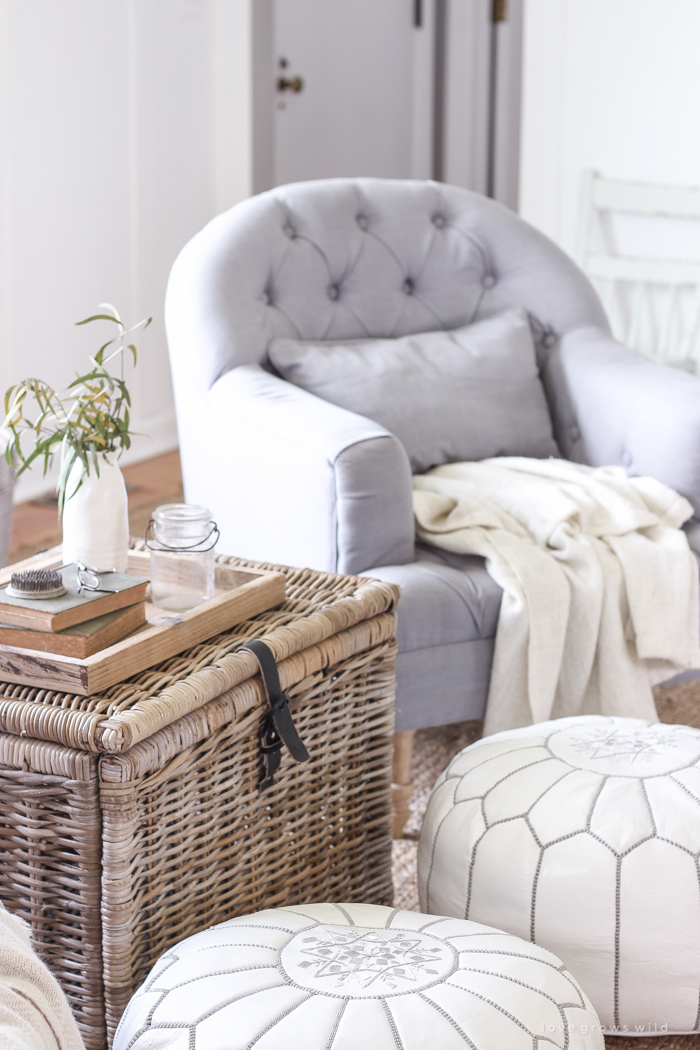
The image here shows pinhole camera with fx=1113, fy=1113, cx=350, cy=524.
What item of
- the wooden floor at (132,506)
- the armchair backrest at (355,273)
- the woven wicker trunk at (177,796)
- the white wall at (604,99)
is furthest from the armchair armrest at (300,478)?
the white wall at (604,99)

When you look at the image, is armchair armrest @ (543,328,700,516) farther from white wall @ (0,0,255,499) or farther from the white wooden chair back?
white wall @ (0,0,255,499)

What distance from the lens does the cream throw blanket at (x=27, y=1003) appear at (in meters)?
0.68

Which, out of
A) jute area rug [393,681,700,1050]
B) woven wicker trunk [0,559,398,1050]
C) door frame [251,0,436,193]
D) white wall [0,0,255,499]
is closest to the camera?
woven wicker trunk [0,559,398,1050]

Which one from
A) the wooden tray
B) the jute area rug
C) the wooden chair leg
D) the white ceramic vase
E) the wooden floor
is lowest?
the jute area rug

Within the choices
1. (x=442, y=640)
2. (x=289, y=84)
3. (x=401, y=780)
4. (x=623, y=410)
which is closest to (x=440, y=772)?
(x=401, y=780)

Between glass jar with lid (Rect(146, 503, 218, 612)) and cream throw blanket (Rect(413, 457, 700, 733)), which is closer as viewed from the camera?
glass jar with lid (Rect(146, 503, 218, 612))

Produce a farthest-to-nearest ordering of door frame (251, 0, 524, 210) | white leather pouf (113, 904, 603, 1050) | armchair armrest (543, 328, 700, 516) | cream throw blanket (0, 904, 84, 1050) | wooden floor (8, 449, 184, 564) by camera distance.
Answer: door frame (251, 0, 524, 210) < wooden floor (8, 449, 184, 564) < armchair armrest (543, 328, 700, 516) < white leather pouf (113, 904, 603, 1050) < cream throw blanket (0, 904, 84, 1050)

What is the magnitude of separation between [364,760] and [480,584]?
351 mm

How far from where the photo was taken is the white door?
4.08 metres

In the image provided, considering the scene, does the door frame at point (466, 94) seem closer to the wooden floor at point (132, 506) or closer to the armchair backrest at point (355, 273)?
the wooden floor at point (132, 506)

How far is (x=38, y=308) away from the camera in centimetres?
317

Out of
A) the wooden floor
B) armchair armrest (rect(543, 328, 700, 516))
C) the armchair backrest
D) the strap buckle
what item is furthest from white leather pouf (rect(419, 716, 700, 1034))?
the wooden floor

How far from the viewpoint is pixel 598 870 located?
1090 millimetres

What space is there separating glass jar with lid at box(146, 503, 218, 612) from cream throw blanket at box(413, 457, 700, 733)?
53 cm
